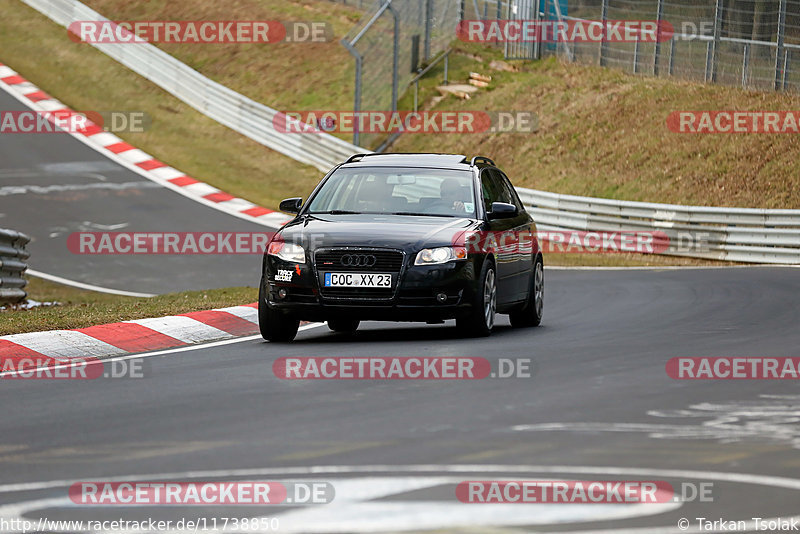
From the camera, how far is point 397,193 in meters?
12.6

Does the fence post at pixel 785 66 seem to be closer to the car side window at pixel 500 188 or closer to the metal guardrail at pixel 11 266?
the car side window at pixel 500 188

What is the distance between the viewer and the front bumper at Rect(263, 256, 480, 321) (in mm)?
11383

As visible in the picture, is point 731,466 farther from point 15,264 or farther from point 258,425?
point 15,264

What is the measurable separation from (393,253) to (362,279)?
33cm

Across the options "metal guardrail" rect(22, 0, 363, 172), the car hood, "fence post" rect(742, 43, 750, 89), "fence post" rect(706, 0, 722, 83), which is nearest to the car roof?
the car hood

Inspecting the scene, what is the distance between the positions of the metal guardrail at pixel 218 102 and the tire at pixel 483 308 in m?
21.0

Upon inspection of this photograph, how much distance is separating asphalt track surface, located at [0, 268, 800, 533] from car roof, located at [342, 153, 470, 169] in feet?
6.66

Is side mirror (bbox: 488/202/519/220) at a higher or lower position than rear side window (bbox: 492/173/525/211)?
higher

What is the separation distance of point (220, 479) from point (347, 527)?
1.05 meters

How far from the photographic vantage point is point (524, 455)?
653cm

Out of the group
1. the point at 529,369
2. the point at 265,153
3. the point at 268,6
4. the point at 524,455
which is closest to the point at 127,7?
the point at 268,6

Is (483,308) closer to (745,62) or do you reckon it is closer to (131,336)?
(131,336)

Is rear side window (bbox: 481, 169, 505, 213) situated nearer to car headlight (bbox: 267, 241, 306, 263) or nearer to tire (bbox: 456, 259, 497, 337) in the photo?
tire (bbox: 456, 259, 497, 337)

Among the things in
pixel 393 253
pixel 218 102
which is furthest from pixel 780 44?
pixel 393 253
